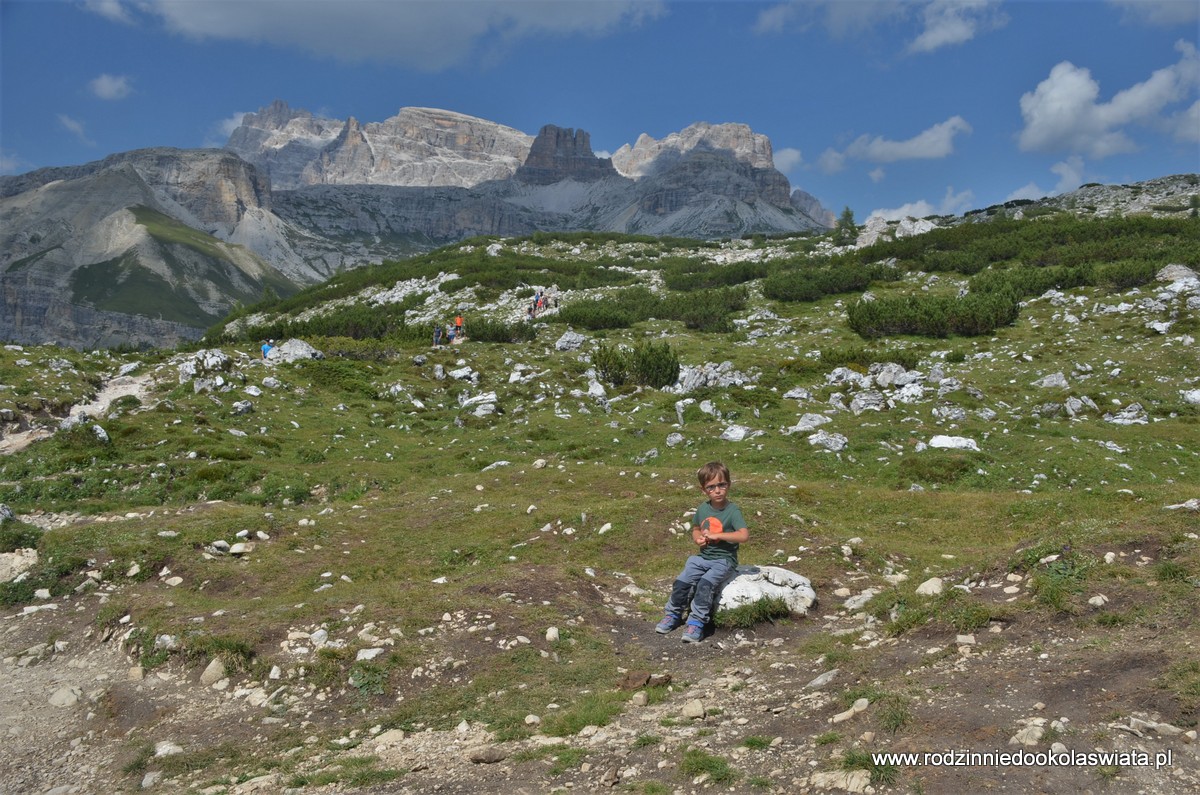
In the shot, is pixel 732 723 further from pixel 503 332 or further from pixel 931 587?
pixel 503 332

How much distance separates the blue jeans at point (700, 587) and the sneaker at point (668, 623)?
0.25 feet

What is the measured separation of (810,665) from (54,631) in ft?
40.0

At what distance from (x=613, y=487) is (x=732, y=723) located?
12.3 metres

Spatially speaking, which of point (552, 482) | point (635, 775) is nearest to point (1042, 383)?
point (552, 482)

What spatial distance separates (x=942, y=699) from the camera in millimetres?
6527

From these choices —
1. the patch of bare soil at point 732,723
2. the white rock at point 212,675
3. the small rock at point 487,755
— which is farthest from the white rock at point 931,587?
the white rock at point 212,675

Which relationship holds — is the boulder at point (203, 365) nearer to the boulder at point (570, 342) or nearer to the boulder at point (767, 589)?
the boulder at point (570, 342)

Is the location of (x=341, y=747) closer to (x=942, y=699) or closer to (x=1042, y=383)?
(x=942, y=699)

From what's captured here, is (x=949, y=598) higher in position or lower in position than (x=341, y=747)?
higher

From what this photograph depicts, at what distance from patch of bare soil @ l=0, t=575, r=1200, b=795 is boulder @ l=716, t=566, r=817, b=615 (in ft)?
1.25

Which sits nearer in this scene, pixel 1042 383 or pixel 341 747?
pixel 341 747

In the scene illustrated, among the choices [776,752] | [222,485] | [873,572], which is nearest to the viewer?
[776,752]

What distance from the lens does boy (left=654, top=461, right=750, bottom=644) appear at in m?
10.0

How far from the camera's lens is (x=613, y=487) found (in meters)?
19.3
